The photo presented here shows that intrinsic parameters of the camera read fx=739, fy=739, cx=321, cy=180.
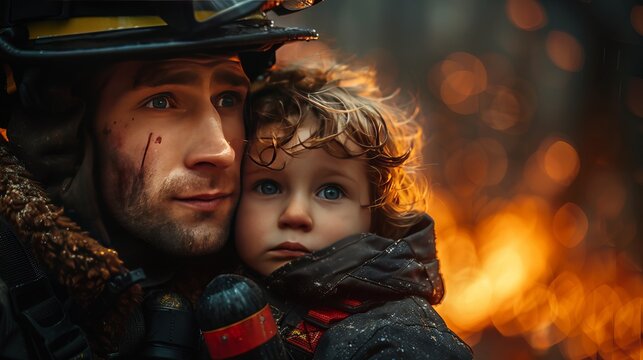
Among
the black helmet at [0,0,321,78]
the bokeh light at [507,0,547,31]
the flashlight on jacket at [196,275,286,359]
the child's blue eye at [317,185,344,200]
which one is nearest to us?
the flashlight on jacket at [196,275,286,359]

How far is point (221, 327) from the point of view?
1.66 metres

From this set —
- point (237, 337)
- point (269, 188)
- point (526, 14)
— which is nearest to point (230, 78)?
point (269, 188)

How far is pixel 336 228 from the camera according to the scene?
220 centimetres

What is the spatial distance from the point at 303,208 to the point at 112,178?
55cm


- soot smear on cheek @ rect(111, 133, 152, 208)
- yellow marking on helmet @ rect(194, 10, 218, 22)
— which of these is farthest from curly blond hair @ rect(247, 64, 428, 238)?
yellow marking on helmet @ rect(194, 10, 218, 22)

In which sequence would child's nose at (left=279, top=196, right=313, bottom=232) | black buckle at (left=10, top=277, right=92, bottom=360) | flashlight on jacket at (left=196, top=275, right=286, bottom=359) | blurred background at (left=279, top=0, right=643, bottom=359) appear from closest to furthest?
flashlight on jacket at (left=196, top=275, right=286, bottom=359) → black buckle at (left=10, top=277, right=92, bottom=360) → child's nose at (left=279, top=196, right=313, bottom=232) → blurred background at (left=279, top=0, right=643, bottom=359)

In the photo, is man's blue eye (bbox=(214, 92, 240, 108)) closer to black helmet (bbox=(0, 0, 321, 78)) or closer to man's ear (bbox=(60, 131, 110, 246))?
black helmet (bbox=(0, 0, 321, 78))

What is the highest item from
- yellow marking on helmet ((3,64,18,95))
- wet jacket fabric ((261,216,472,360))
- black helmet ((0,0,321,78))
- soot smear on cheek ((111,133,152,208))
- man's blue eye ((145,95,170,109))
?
black helmet ((0,0,321,78))

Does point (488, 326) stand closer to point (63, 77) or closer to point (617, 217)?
point (617, 217)

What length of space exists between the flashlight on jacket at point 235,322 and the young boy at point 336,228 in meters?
0.26

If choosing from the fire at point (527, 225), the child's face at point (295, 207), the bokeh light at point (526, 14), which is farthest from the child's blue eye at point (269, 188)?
the bokeh light at point (526, 14)

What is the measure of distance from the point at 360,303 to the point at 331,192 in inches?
14.4

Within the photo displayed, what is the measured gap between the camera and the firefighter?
1.88m

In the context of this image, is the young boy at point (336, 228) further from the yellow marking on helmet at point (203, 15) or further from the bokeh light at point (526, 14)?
the bokeh light at point (526, 14)
